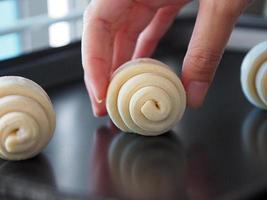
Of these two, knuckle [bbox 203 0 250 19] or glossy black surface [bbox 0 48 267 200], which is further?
knuckle [bbox 203 0 250 19]

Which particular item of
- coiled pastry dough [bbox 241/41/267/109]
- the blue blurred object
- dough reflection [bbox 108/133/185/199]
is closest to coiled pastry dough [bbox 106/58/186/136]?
dough reflection [bbox 108/133/185/199]

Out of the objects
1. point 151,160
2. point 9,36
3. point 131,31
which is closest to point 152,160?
point 151,160

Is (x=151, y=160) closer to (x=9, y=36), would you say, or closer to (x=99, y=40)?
(x=99, y=40)

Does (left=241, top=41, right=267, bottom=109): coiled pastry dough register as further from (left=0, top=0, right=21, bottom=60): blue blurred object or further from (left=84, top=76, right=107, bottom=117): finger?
(left=0, top=0, right=21, bottom=60): blue blurred object

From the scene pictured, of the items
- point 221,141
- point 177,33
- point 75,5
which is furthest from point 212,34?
point 75,5

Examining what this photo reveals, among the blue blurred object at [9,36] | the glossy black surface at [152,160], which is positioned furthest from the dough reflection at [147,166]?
the blue blurred object at [9,36]

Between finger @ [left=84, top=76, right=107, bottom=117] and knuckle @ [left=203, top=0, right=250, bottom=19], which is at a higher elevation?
knuckle @ [left=203, top=0, right=250, bottom=19]
